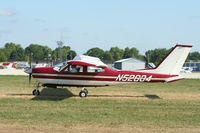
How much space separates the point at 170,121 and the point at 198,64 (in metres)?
99.0

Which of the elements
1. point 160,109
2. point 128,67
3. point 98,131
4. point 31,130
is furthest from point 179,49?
point 128,67

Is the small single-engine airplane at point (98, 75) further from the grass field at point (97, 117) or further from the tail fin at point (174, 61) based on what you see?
the grass field at point (97, 117)

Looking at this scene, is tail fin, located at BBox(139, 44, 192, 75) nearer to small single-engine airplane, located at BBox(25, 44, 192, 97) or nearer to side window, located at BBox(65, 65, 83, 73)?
small single-engine airplane, located at BBox(25, 44, 192, 97)

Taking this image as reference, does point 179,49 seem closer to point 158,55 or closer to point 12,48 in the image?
point 158,55

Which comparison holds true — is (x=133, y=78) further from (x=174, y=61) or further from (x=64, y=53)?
(x=64, y=53)

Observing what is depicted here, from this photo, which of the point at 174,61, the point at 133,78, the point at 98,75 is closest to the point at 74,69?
the point at 98,75

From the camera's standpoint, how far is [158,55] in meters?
149

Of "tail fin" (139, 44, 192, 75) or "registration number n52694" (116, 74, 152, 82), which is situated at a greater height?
"tail fin" (139, 44, 192, 75)

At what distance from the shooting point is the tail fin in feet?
46.9

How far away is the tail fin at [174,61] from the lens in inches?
563

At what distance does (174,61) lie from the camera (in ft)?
47.7

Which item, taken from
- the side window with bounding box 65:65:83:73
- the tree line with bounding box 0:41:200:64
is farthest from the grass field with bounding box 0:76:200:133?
the tree line with bounding box 0:41:200:64

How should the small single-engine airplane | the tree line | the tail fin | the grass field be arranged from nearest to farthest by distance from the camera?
the grass field, the tail fin, the small single-engine airplane, the tree line

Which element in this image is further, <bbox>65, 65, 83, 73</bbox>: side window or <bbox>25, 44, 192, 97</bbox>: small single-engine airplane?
<bbox>65, 65, 83, 73</bbox>: side window
